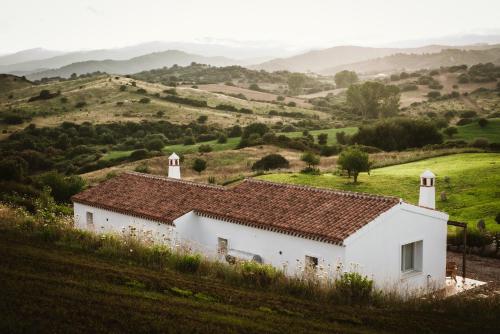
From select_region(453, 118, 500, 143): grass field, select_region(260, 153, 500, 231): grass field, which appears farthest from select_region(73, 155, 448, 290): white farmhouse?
select_region(453, 118, 500, 143): grass field

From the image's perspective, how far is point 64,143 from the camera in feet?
224

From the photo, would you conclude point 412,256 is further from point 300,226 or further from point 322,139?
point 322,139

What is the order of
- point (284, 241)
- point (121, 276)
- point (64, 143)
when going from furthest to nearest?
point (64, 143) < point (284, 241) < point (121, 276)

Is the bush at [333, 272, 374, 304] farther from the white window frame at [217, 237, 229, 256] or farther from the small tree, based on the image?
the small tree

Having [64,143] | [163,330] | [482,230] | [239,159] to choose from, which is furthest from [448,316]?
[64,143]

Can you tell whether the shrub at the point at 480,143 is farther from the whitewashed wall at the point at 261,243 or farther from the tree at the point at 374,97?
the tree at the point at 374,97

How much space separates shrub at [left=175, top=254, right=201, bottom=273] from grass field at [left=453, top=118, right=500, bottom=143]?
47.9m

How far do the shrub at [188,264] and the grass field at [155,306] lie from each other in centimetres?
51

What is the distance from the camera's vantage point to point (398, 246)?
17.0 m

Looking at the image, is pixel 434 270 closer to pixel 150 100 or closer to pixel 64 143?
pixel 64 143

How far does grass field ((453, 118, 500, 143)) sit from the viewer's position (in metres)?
57.2

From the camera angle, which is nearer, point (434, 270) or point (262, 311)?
point (262, 311)

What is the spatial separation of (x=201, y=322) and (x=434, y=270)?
11782mm

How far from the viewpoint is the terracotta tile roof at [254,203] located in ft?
54.5
